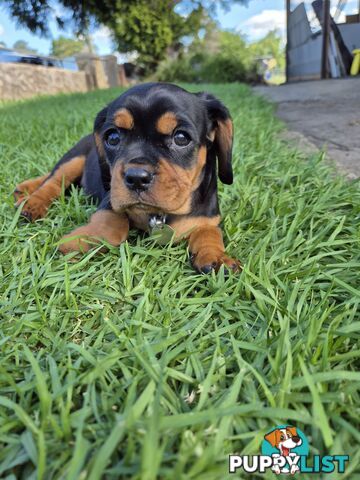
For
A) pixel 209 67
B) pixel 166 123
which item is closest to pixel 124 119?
pixel 166 123

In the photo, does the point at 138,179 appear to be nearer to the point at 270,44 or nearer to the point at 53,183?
the point at 53,183

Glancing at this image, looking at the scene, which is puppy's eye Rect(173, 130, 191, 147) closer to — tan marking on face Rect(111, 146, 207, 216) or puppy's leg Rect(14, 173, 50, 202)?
tan marking on face Rect(111, 146, 207, 216)

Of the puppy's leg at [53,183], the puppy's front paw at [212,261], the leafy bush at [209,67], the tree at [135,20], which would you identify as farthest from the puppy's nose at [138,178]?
the leafy bush at [209,67]

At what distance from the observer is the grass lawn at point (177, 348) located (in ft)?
3.50

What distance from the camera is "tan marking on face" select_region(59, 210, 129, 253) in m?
2.31

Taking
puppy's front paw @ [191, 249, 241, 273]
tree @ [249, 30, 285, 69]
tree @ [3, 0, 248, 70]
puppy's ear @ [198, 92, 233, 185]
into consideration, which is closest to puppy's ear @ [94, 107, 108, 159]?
puppy's ear @ [198, 92, 233, 185]

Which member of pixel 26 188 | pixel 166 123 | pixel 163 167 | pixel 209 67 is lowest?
→ pixel 26 188

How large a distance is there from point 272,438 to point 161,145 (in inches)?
68.9

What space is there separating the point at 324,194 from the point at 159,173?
1.38 m

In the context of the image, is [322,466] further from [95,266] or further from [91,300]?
[95,266]

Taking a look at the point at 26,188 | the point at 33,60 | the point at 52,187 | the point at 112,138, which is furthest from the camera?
the point at 33,60

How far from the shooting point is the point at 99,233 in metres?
2.38

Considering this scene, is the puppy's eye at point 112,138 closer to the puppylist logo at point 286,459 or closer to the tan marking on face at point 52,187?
the tan marking on face at point 52,187

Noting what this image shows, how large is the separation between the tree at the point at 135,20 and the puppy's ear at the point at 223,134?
51.9 ft
